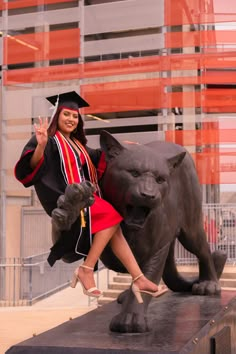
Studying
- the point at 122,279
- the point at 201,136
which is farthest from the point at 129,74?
the point at 122,279

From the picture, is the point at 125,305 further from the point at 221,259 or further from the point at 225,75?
the point at 225,75

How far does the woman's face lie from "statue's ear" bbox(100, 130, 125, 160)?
0.18 metres

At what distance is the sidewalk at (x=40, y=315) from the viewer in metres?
7.43

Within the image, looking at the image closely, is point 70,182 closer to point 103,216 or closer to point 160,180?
point 103,216

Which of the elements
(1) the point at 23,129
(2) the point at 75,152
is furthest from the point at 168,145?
(1) the point at 23,129

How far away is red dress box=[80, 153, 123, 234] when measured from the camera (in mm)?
2958

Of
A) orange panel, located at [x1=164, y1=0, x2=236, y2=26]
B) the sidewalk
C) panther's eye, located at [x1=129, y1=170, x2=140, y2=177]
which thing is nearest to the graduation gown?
panther's eye, located at [x1=129, y1=170, x2=140, y2=177]

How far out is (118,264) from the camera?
3340mm

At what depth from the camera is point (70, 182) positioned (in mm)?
2938

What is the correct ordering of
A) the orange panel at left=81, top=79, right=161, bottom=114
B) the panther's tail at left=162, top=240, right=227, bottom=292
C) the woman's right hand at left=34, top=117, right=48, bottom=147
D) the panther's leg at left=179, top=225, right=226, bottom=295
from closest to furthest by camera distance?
1. the woman's right hand at left=34, top=117, right=48, bottom=147
2. the panther's leg at left=179, top=225, right=226, bottom=295
3. the panther's tail at left=162, top=240, right=227, bottom=292
4. the orange panel at left=81, top=79, right=161, bottom=114

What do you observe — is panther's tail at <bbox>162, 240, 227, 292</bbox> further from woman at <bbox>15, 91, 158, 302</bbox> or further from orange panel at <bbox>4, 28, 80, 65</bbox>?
orange panel at <bbox>4, 28, 80, 65</bbox>

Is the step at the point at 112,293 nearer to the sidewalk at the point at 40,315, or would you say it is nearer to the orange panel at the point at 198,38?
the sidewalk at the point at 40,315

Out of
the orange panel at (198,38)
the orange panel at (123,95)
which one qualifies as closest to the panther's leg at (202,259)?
the orange panel at (123,95)

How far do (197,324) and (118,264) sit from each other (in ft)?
1.89
